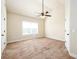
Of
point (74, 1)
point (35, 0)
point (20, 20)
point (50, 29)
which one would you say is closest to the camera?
point (74, 1)

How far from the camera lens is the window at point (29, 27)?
7130mm

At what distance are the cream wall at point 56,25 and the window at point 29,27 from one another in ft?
4.84

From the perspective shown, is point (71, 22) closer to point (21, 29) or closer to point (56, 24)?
point (56, 24)

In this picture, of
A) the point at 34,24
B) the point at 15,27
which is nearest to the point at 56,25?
the point at 34,24

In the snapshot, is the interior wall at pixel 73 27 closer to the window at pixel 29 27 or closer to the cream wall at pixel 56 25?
the cream wall at pixel 56 25

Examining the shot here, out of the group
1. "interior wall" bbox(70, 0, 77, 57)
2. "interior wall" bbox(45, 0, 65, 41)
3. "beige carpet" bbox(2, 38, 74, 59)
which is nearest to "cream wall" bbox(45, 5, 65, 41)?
"interior wall" bbox(45, 0, 65, 41)

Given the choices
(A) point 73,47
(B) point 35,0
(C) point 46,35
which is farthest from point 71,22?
(C) point 46,35

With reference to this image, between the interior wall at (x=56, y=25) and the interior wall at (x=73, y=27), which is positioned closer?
the interior wall at (x=73, y=27)

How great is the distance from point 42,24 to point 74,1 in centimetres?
619

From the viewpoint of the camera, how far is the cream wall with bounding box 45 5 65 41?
6602 millimetres

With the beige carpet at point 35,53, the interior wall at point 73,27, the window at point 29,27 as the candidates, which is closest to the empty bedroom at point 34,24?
the window at point 29,27

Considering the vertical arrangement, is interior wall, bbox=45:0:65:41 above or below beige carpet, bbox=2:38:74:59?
above

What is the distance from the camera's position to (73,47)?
2.95m

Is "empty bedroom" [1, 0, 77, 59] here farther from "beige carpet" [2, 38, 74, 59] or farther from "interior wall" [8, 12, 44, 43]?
"beige carpet" [2, 38, 74, 59]
